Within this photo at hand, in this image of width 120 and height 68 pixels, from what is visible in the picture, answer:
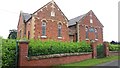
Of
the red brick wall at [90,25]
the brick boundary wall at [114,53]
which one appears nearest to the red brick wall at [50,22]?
the red brick wall at [90,25]

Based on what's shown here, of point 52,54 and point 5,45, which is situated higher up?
point 5,45

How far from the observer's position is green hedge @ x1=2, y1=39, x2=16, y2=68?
507 inches

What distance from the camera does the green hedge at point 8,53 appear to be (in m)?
12.9

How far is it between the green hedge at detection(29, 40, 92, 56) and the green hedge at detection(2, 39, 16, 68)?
63.6 inches

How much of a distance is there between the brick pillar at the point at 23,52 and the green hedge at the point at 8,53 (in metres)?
0.56

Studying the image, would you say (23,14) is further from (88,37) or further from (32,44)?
(32,44)

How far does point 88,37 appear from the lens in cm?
3700

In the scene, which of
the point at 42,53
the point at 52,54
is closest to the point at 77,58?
the point at 52,54

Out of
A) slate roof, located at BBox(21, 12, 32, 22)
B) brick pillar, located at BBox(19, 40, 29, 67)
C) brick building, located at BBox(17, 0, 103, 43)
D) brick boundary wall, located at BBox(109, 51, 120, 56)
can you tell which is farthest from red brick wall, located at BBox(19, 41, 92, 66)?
slate roof, located at BBox(21, 12, 32, 22)

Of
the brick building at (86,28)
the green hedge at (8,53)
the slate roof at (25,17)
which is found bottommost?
the green hedge at (8,53)

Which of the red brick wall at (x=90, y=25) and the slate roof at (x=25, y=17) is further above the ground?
the slate roof at (x=25, y=17)

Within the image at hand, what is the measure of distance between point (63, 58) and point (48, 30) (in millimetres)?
12392

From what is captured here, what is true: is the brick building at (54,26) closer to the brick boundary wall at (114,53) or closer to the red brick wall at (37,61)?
the brick boundary wall at (114,53)

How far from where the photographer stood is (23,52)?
13.6 metres
